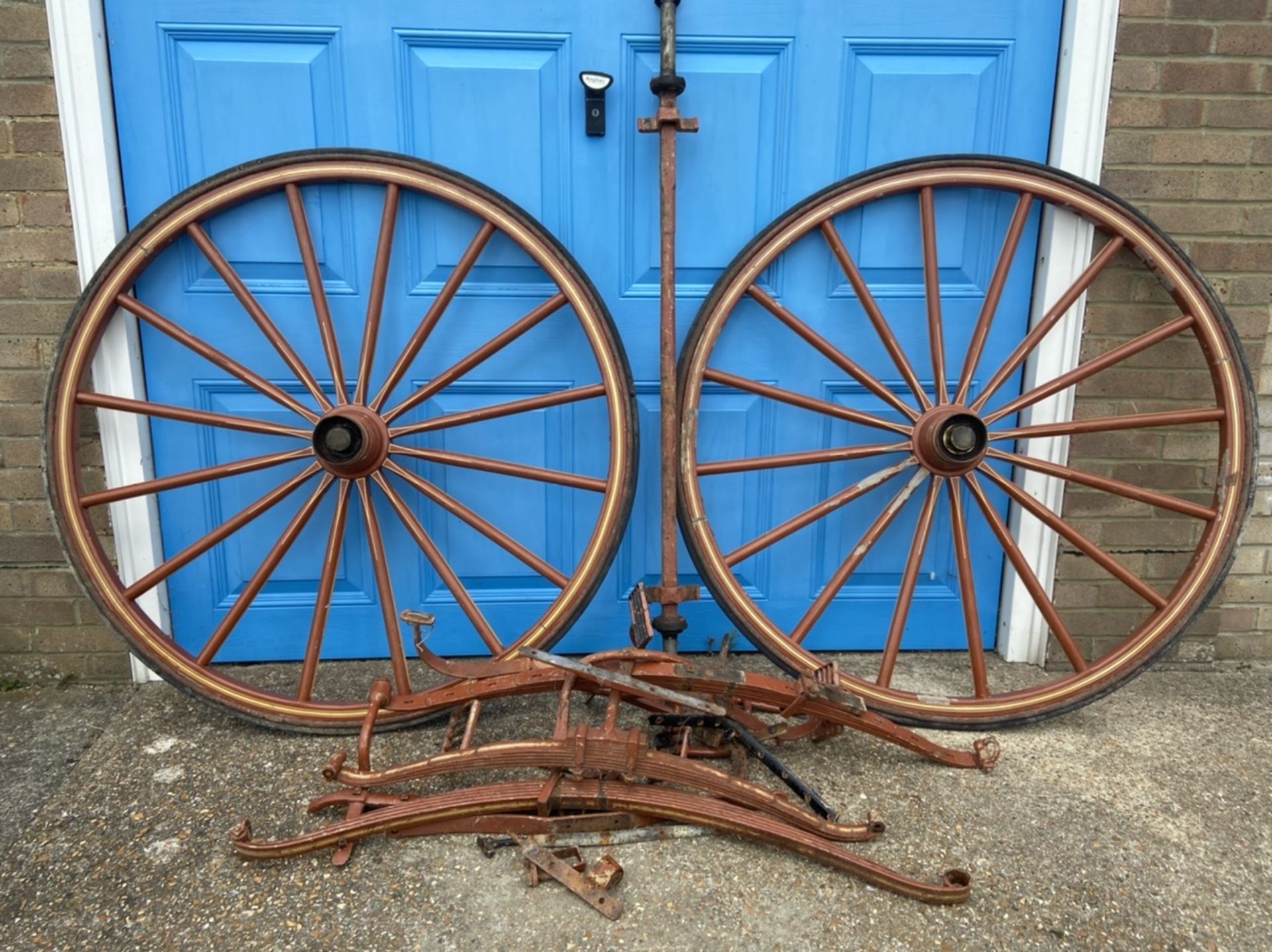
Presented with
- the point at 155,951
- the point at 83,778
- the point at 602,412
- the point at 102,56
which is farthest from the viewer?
the point at 602,412

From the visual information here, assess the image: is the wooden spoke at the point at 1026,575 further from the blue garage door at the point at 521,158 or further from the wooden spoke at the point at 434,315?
the wooden spoke at the point at 434,315

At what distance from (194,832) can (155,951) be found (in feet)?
0.92

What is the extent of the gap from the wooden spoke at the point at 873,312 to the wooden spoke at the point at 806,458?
14cm

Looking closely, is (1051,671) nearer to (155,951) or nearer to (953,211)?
(953,211)

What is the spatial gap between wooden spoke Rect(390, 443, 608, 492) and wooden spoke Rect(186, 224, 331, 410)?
0.76 ft

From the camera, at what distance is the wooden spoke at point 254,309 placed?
186 centimetres

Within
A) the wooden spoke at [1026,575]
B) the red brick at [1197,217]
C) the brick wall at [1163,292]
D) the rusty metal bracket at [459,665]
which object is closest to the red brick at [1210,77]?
the brick wall at [1163,292]

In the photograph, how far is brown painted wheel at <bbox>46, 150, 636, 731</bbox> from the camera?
6.01ft

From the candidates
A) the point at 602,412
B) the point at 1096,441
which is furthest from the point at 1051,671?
the point at 602,412

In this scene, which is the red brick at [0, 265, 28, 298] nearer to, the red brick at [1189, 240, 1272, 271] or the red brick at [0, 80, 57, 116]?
the red brick at [0, 80, 57, 116]

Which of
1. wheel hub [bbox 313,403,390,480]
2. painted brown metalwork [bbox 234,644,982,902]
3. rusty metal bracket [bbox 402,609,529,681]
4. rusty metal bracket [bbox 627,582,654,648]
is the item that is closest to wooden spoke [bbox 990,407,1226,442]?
painted brown metalwork [bbox 234,644,982,902]

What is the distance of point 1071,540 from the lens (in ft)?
6.50

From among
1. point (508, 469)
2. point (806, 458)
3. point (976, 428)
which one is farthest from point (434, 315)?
point (976, 428)

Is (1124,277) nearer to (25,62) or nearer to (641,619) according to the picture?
(641,619)
